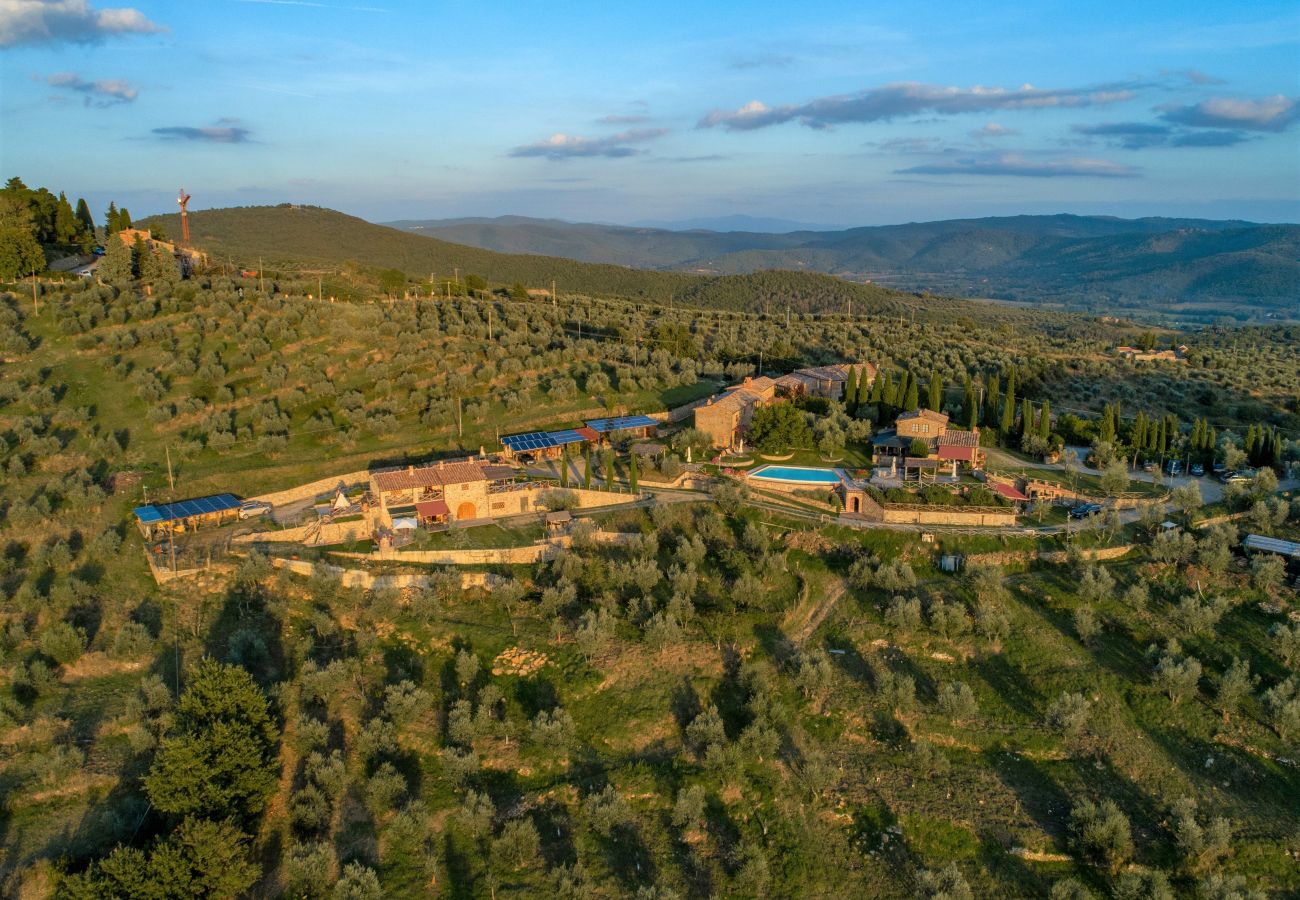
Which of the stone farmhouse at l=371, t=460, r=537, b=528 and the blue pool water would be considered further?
the blue pool water

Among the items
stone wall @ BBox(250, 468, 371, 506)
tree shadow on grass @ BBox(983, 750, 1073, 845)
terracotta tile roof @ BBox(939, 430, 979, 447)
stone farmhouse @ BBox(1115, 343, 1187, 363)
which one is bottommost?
tree shadow on grass @ BBox(983, 750, 1073, 845)

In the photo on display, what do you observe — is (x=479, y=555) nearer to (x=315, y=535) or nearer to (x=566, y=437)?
(x=315, y=535)

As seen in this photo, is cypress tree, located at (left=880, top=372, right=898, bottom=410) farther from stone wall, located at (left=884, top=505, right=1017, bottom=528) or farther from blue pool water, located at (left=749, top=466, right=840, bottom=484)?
stone wall, located at (left=884, top=505, right=1017, bottom=528)

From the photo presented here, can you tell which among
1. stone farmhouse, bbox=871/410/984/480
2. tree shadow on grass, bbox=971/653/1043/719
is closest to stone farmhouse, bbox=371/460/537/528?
stone farmhouse, bbox=871/410/984/480

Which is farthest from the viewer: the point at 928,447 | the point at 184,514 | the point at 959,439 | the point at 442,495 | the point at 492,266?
the point at 492,266

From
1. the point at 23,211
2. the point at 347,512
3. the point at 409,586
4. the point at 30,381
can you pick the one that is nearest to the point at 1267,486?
the point at 409,586

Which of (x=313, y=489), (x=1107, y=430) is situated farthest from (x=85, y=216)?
(x=1107, y=430)
